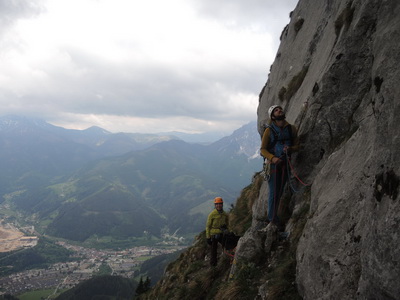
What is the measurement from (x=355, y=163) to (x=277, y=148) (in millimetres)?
4133

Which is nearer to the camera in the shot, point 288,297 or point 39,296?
point 288,297

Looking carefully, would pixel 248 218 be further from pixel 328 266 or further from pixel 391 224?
pixel 391 224

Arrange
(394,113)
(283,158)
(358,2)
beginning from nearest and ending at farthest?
1. (394,113)
2. (358,2)
3. (283,158)

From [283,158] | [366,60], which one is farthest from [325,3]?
[283,158]

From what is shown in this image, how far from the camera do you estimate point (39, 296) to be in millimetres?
168000

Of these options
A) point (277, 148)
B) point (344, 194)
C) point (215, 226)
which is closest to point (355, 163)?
point (344, 194)

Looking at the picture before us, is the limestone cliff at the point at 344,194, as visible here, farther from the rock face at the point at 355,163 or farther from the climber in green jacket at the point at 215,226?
the climber in green jacket at the point at 215,226

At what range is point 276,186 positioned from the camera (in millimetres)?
11344

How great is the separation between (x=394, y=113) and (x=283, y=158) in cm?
625

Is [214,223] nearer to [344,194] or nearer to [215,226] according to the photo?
[215,226]

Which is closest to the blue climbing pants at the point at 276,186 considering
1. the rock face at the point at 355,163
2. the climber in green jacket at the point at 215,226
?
the rock face at the point at 355,163

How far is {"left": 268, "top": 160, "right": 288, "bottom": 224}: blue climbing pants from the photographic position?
1122 centimetres

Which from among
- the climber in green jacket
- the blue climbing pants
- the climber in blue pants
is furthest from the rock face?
the climber in green jacket

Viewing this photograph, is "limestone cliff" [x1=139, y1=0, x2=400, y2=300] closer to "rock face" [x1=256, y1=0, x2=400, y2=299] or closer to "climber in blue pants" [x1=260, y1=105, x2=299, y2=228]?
"rock face" [x1=256, y1=0, x2=400, y2=299]
